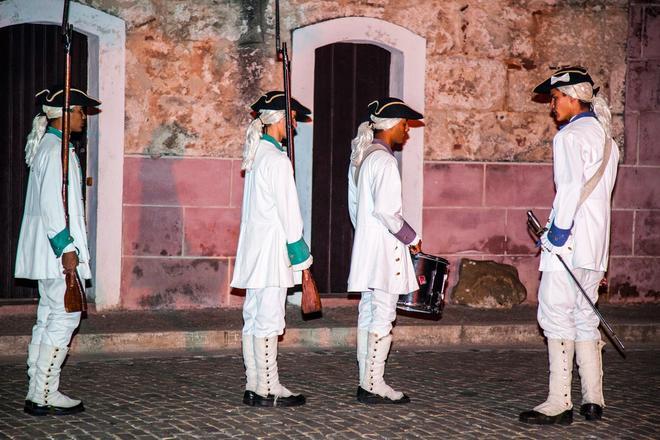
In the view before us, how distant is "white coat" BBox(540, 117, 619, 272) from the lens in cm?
656

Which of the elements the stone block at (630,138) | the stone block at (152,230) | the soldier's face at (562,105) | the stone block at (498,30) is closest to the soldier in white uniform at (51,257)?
the soldier's face at (562,105)

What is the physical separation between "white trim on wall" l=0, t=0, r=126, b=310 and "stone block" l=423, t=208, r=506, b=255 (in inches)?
132

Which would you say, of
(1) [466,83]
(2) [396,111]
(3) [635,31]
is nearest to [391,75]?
(1) [466,83]

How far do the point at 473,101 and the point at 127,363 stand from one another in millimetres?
5010

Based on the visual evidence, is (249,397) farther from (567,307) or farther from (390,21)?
(390,21)

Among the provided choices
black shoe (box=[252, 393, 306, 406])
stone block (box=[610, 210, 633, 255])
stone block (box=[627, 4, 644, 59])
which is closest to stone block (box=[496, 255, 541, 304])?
stone block (box=[610, 210, 633, 255])

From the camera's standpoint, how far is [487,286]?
36.6 ft

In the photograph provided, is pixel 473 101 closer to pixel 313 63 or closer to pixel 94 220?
pixel 313 63

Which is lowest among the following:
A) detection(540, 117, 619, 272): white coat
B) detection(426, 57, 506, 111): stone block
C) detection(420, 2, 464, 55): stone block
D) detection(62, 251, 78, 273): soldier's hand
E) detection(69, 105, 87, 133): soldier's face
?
detection(62, 251, 78, 273): soldier's hand

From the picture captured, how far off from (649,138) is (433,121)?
256 centimetres

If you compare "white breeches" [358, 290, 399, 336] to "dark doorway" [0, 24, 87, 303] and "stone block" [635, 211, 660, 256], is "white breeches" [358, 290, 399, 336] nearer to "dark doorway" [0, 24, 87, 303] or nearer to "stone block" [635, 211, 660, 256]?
"dark doorway" [0, 24, 87, 303]

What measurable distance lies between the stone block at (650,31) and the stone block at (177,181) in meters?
4.94

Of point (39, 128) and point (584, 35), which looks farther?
point (584, 35)

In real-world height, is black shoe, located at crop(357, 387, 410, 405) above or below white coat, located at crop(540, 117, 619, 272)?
below
